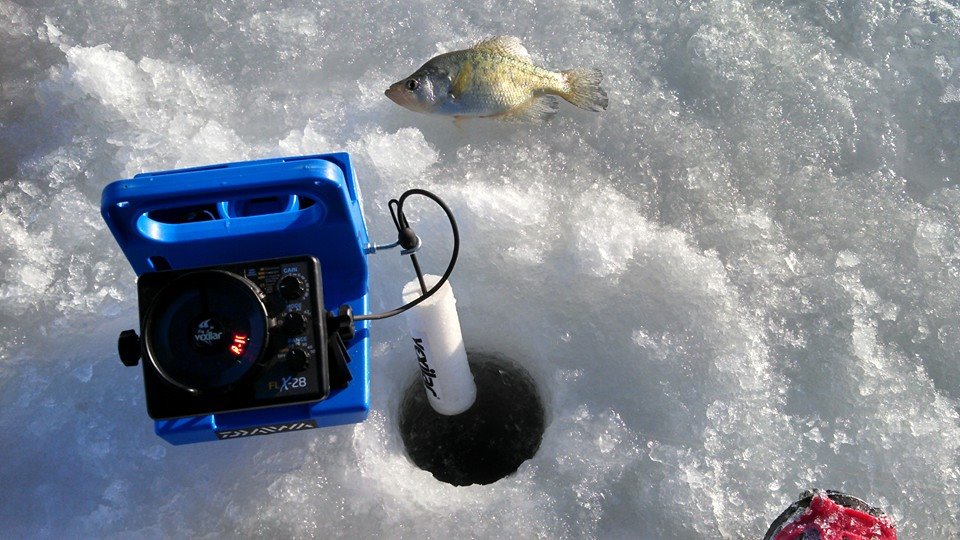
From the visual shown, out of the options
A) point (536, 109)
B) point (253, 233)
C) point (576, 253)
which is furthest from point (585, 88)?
point (253, 233)

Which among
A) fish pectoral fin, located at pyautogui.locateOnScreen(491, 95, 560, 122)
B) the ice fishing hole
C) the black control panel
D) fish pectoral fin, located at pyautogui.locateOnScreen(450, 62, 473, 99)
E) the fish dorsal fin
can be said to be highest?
the fish dorsal fin

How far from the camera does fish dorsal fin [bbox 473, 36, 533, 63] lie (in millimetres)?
2393

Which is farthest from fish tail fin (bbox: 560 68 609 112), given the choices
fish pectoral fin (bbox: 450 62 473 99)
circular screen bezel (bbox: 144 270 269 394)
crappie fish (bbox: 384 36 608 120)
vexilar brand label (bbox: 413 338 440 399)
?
circular screen bezel (bbox: 144 270 269 394)

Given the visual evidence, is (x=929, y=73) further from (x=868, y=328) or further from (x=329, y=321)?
(x=329, y=321)

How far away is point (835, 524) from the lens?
1683mm

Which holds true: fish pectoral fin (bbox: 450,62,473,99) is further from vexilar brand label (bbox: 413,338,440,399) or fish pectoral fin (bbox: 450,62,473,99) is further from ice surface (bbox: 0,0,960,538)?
vexilar brand label (bbox: 413,338,440,399)

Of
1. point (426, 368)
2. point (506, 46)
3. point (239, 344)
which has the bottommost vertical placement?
point (426, 368)

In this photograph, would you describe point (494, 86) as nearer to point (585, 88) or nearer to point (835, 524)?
point (585, 88)

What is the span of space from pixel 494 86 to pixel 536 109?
0.63 feet

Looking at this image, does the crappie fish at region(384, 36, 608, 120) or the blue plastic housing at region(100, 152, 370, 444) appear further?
the crappie fish at region(384, 36, 608, 120)

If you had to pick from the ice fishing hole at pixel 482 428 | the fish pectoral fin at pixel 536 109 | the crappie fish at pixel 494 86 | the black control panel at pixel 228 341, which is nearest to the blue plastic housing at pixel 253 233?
the black control panel at pixel 228 341

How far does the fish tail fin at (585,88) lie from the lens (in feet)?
7.86

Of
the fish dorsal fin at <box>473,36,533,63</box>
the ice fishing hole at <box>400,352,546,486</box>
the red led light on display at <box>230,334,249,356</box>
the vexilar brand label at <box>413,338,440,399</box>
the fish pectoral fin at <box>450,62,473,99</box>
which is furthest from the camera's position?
the fish dorsal fin at <box>473,36,533,63</box>

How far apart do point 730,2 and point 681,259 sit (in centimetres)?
115
